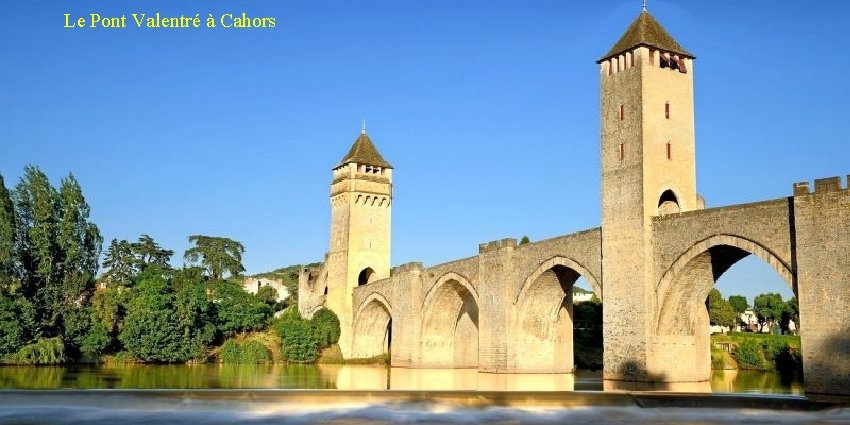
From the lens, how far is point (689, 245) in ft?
102

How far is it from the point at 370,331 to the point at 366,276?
494 cm

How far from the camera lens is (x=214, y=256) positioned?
77.6 metres

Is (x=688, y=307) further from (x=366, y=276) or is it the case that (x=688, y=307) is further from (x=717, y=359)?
(x=366, y=276)

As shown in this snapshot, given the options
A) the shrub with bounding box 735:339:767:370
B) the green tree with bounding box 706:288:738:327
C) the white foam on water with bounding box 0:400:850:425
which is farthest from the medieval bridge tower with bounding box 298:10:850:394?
the green tree with bounding box 706:288:738:327

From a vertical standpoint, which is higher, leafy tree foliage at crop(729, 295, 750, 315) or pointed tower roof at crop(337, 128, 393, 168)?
pointed tower roof at crop(337, 128, 393, 168)

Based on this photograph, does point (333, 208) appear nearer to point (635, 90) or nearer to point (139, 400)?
point (635, 90)

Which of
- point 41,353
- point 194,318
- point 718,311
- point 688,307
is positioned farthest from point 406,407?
point 718,311

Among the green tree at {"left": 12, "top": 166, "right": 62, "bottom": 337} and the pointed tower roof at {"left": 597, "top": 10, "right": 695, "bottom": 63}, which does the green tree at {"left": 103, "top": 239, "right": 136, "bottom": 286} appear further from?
the pointed tower roof at {"left": 597, "top": 10, "right": 695, "bottom": 63}

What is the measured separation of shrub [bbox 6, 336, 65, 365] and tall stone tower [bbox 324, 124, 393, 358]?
20344 millimetres

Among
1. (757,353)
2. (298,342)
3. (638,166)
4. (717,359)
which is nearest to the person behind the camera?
(638,166)

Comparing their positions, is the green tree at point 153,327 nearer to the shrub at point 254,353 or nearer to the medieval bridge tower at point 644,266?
the shrub at point 254,353

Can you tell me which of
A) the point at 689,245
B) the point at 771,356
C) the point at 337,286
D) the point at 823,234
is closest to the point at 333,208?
the point at 337,286

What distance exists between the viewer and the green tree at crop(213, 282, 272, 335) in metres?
59.5

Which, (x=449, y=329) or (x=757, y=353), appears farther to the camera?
(x=449, y=329)
